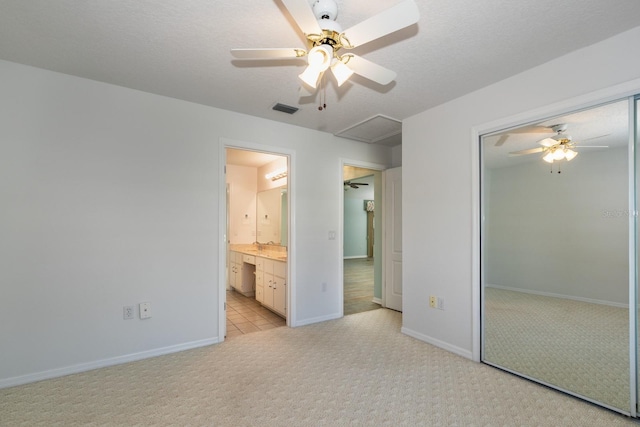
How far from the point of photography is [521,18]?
1.91 meters

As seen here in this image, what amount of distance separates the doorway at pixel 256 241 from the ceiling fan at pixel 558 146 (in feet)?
8.71

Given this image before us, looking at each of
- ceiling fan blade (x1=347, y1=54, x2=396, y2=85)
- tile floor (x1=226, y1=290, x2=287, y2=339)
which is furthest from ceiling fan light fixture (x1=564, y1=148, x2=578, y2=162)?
tile floor (x1=226, y1=290, x2=287, y2=339)

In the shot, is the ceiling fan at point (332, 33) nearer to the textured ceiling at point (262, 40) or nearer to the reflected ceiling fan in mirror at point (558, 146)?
the textured ceiling at point (262, 40)

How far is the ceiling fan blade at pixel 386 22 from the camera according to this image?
55.5 inches

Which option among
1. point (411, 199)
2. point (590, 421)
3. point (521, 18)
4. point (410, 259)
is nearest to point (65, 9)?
point (521, 18)

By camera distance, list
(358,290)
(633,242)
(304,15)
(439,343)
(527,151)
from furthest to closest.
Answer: (358,290) → (439,343) → (527,151) → (633,242) → (304,15)

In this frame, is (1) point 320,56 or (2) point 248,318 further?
(2) point 248,318

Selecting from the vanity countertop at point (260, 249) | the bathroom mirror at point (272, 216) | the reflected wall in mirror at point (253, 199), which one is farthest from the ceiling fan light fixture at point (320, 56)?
the reflected wall in mirror at point (253, 199)

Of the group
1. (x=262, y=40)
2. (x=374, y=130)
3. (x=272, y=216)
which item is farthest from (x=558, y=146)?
(x=272, y=216)

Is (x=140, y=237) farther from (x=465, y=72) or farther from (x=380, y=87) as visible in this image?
(x=465, y=72)

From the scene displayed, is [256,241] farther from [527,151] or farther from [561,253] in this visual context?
[561,253]

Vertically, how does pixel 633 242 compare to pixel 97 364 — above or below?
above

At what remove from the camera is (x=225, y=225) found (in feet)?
11.2

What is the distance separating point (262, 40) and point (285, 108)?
1.20 m
